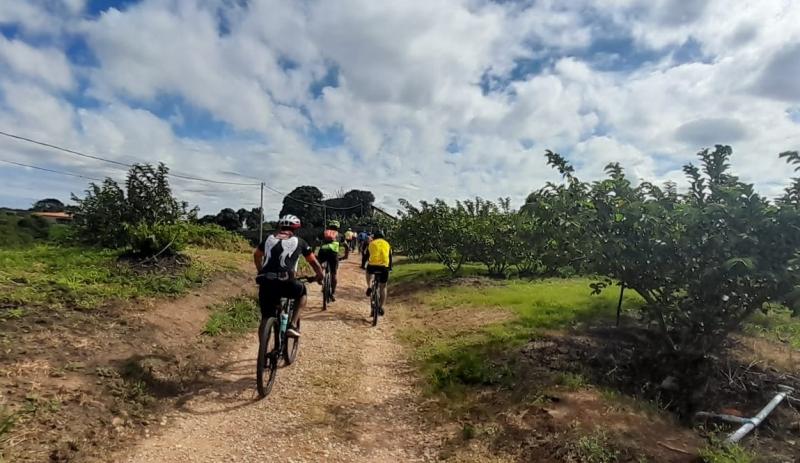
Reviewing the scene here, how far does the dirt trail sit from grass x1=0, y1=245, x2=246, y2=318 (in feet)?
7.42

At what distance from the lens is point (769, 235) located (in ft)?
15.9

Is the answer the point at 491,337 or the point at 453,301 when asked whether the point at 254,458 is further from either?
the point at 453,301

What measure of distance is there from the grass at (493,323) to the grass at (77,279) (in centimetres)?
456

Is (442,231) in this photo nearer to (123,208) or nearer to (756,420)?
(123,208)

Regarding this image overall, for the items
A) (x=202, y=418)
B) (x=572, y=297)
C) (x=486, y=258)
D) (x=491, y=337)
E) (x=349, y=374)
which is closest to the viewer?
(x=202, y=418)

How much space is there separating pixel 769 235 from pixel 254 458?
5.38m

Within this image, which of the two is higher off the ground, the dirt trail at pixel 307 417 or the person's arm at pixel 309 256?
the person's arm at pixel 309 256

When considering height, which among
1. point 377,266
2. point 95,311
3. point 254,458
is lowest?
point 254,458

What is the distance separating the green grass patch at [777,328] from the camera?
782cm

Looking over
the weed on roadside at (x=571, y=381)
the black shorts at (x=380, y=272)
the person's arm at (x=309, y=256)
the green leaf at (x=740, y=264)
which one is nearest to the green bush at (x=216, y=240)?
the black shorts at (x=380, y=272)

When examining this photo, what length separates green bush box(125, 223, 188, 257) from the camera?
10.3m

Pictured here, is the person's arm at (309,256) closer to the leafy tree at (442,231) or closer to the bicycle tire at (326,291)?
the bicycle tire at (326,291)

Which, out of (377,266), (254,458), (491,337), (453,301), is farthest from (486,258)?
(254,458)

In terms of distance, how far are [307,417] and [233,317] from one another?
416 centimetres
